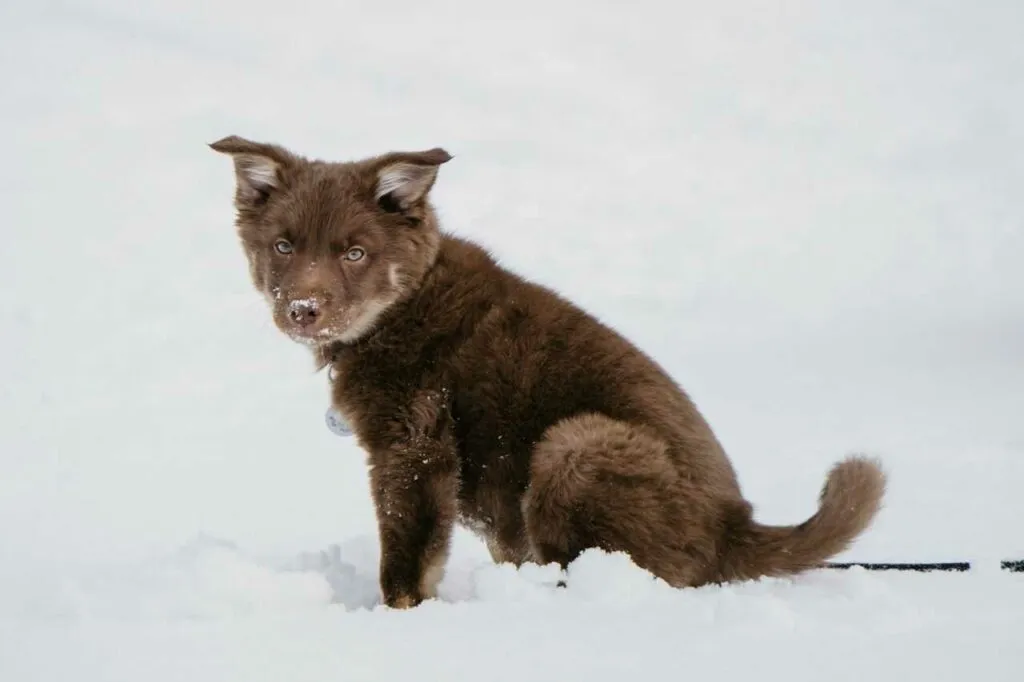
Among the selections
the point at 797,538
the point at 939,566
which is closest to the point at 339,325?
the point at 797,538

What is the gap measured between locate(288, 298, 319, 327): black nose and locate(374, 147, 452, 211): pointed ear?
2.15 ft

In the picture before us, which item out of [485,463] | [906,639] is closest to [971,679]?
[906,639]

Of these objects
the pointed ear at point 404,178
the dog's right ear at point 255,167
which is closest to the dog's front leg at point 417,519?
the pointed ear at point 404,178

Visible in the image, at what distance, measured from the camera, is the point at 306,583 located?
481cm

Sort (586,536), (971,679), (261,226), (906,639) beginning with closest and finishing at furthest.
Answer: (971,679) < (906,639) < (586,536) < (261,226)

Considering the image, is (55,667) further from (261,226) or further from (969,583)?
(969,583)

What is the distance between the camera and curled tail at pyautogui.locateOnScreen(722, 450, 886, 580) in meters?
4.75

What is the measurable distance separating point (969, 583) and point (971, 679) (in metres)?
1.43

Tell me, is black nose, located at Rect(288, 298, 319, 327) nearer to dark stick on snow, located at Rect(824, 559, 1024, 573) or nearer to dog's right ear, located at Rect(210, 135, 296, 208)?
dog's right ear, located at Rect(210, 135, 296, 208)

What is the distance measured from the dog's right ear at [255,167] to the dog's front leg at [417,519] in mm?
1456

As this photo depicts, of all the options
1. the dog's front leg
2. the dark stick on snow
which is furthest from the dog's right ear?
the dark stick on snow

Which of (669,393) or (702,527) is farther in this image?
(669,393)

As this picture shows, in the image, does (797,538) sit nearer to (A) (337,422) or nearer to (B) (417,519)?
(B) (417,519)

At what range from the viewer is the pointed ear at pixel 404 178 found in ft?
17.3
